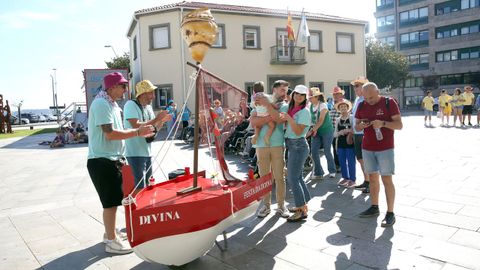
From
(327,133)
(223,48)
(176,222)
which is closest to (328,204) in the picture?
(327,133)

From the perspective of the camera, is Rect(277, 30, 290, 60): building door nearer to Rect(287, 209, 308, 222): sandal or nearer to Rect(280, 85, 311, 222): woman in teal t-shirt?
Rect(280, 85, 311, 222): woman in teal t-shirt

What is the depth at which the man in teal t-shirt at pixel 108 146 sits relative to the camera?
3.75 meters

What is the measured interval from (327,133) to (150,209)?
16.6ft

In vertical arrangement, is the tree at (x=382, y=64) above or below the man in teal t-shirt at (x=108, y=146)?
above

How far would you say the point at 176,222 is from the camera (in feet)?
10.0

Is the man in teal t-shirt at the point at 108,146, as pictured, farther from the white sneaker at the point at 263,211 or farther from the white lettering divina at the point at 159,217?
the white sneaker at the point at 263,211

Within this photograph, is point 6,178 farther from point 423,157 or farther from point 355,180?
point 423,157

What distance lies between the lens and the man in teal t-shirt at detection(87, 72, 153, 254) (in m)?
3.75

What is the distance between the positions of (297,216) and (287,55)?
21.0m

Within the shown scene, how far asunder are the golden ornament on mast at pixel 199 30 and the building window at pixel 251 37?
2025 cm

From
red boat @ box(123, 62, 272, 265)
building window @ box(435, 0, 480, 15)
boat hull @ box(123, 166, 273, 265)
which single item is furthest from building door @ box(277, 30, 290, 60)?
building window @ box(435, 0, 480, 15)

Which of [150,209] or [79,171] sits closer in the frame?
[150,209]

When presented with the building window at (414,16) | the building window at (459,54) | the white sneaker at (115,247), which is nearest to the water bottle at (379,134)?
the white sneaker at (115,247)

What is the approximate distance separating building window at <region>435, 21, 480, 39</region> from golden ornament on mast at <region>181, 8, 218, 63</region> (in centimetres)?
5062
